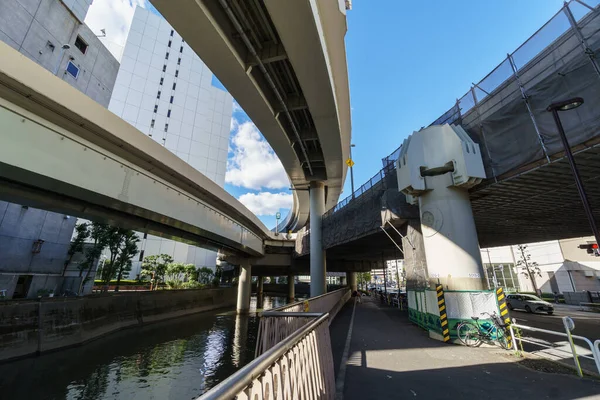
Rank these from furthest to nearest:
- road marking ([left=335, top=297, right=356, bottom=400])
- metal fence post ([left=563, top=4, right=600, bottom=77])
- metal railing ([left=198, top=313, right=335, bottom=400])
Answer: metal fence post ([left=563, top=4, right=600, bottom=77]) < road marking ([left=335, top=297, right=356, bottom=400]) < metal railing ([left=198, top=313, right=335, bottom=400])

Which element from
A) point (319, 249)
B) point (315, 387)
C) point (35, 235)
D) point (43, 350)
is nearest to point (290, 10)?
point (315, 387)

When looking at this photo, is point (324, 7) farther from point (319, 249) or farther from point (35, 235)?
point (35, 235)

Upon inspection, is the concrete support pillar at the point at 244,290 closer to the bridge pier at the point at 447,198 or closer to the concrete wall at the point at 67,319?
the concrete wall at the point at 67,319

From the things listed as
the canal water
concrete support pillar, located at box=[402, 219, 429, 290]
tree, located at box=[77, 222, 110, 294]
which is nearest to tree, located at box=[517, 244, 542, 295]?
concrete support pillar, located at box=[402, 219, 429, 290]

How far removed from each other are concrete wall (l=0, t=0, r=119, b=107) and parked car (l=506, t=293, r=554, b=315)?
38713 mm

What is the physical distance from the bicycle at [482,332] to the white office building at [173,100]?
152ft

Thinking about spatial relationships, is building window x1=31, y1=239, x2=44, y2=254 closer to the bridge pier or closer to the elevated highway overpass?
the elevated highway overpass

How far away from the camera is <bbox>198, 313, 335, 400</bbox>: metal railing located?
1749mm

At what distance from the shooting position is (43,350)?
37.0ft

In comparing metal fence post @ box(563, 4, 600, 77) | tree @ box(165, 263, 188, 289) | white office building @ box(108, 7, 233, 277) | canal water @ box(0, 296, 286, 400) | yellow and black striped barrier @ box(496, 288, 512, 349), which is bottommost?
canal water @ box(0, 296, 286, 400)

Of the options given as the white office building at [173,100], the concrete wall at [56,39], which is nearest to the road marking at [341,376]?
the concrete wall at [56,39]

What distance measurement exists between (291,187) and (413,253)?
20.8 m

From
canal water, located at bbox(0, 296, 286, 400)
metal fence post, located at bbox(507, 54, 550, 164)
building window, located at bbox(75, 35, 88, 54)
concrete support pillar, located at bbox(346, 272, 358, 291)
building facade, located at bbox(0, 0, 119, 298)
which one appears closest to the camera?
canal water, located at bbox(0, 296, 286, 400)

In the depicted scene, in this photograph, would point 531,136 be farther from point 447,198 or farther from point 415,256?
point 415,256
